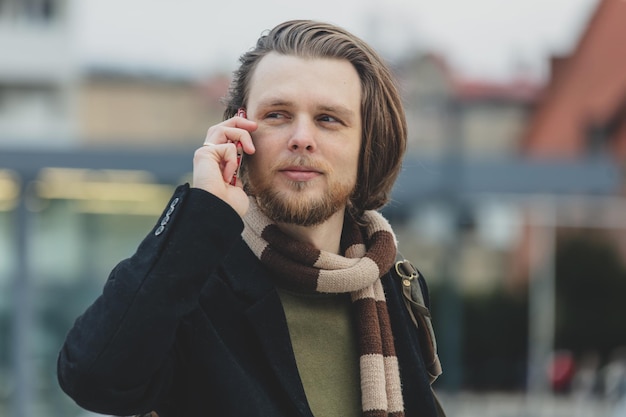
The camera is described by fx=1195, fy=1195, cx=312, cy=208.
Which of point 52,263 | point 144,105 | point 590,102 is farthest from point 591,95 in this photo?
point 52,263

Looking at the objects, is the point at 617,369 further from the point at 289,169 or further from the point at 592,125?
the point at 289,169

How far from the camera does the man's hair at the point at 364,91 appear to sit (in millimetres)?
2039

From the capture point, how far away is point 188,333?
1.87m

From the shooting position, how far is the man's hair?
2.04 m

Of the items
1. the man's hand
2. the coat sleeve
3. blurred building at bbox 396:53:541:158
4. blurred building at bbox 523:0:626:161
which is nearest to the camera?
the coat sleeve

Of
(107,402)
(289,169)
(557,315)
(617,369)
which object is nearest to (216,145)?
(289,169)

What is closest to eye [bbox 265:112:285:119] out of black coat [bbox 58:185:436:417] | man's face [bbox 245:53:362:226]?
man's face [bbox 245:53:362:226]

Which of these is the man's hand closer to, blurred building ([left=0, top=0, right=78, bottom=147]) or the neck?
the neck

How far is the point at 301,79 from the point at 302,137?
12 centimetres

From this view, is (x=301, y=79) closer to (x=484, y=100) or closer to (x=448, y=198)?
(x=448, y=198)

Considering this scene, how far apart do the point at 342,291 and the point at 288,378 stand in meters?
0.19

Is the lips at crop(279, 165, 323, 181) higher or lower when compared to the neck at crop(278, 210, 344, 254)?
higher

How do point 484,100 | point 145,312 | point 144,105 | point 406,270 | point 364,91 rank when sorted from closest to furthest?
1. point 145,312
2. point 364,91
3. point 406,270
4. point 144,105
5. point 484,100

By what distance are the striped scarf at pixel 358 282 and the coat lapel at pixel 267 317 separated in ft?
0.10
